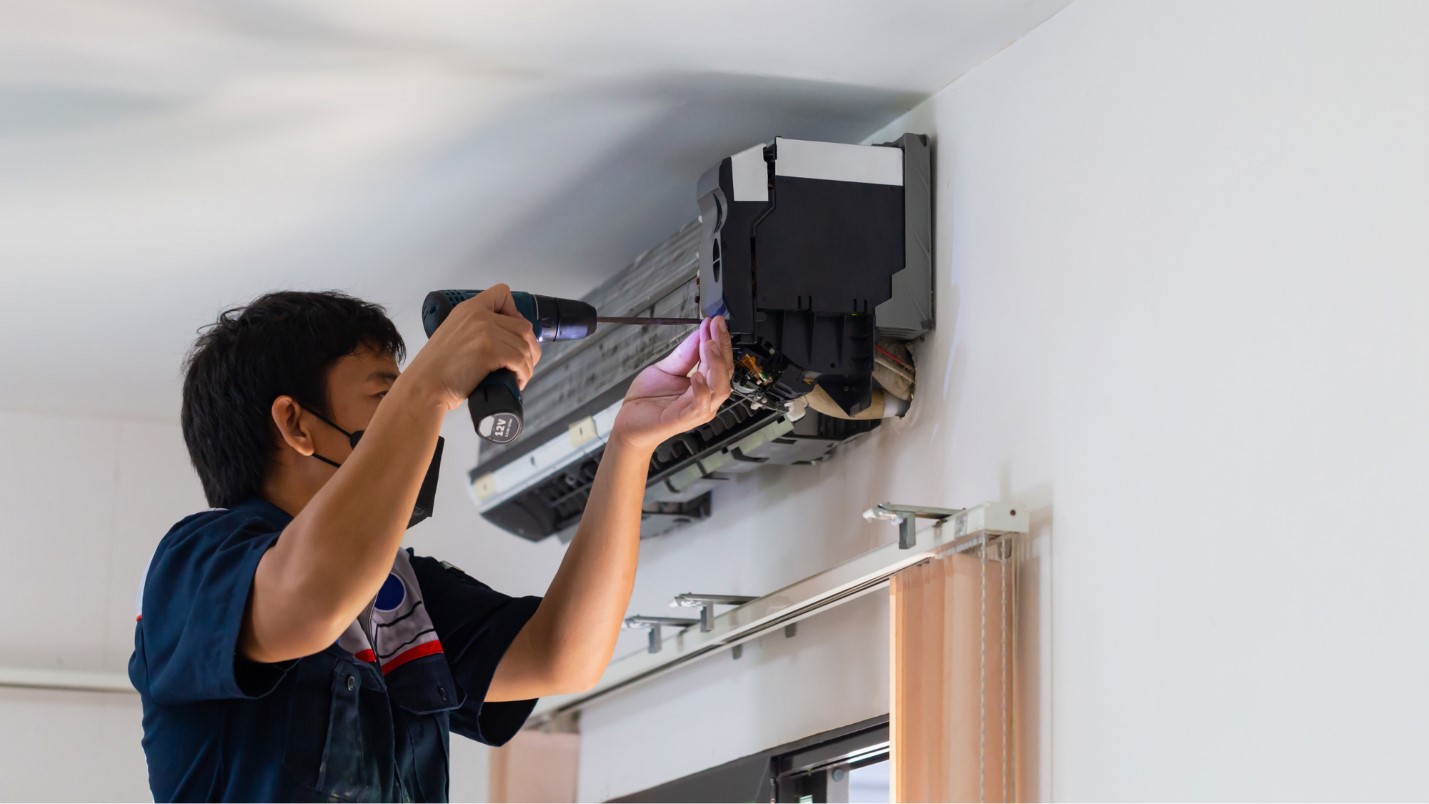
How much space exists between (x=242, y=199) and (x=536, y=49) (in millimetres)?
774

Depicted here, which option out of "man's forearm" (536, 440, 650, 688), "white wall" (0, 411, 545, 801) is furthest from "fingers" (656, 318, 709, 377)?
"white wall" (0, 411, 545, 801)

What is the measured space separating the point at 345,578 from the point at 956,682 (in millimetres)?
876

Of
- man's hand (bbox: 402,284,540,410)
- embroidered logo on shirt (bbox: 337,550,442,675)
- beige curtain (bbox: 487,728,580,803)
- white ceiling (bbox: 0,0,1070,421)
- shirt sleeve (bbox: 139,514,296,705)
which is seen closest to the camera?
shirt sleeve (bbox: 139,514,296,705)

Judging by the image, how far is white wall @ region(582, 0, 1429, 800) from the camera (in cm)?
154

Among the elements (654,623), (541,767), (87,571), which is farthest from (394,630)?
(87,571)

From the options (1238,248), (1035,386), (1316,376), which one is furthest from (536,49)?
(1316,376)

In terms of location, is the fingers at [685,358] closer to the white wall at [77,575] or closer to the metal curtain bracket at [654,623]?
the metal curtain bracket at [654,623]

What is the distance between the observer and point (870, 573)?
2.20 meters

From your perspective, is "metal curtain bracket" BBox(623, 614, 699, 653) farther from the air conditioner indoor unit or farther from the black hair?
the black hair

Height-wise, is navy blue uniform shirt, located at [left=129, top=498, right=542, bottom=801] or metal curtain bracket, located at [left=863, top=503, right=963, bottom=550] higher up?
metal curtain bracket, located at [left=863, top=503, right=963, bottom=550]

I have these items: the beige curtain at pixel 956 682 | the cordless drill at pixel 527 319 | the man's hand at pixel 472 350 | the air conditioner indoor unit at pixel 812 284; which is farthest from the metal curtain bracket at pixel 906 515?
the man's hand at pixel 472 350

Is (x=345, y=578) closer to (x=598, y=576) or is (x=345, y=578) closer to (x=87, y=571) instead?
(x=598, y=576)

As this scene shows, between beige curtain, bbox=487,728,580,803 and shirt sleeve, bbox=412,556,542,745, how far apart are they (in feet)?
5.15

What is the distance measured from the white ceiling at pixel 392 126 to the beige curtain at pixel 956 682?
30.5 inches
